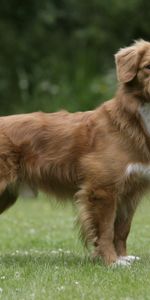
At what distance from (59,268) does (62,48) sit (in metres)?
17.5

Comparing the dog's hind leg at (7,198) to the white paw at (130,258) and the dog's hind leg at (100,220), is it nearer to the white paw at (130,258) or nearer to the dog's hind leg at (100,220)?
the dog's hind leg at (100,220)

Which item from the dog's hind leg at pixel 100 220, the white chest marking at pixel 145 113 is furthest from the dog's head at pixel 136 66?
the dog's hind leg at pixel 100 220

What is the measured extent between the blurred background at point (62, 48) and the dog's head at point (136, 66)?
11.8m

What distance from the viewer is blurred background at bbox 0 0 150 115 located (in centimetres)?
2083

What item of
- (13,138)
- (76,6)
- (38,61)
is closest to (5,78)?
(38,61)

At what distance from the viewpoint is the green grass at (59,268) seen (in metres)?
6.26

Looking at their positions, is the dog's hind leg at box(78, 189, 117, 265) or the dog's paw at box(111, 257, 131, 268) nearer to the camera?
the dog's paw at box(111, 257, 131, 268)

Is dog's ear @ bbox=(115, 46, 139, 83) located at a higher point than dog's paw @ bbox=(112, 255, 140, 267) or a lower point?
higher

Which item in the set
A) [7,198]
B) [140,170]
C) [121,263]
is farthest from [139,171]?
[7,198]

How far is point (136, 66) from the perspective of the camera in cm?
781

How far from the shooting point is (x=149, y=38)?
23.8m

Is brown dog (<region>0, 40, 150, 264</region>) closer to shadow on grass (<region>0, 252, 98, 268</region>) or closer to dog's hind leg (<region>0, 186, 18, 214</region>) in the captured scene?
dog's hind leg (<region>0, 186, 18, 214</region>)

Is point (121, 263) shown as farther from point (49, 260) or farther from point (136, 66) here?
point (136, 66)

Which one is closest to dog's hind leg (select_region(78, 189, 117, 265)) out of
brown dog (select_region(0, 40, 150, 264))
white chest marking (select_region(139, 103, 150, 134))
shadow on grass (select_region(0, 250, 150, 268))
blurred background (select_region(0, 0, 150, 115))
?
brown dog (select_region(0, 40, 150, 264))
